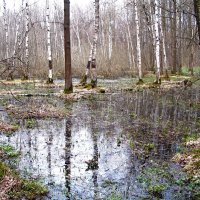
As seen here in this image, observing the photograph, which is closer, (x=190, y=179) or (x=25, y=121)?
(x=190, y=179)

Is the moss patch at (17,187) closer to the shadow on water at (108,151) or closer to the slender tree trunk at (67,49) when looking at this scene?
the shadow on water at (108,151)

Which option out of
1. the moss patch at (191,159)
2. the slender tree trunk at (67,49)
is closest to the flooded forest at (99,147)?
the moss patch at (191,159)

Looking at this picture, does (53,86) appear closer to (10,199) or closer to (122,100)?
(122,100)

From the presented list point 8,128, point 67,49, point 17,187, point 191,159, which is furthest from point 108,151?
point 67,49

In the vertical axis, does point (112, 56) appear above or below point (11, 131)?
above

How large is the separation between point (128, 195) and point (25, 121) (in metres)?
8.48

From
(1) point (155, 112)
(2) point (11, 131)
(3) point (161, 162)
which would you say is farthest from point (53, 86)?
(3) point (161, 162)

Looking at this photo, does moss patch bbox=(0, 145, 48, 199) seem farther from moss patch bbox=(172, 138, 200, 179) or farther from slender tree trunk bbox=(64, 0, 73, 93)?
slender tree trunk bbox=(64, 0, 73, 93)

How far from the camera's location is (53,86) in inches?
1187

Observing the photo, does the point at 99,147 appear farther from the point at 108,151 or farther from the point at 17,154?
the point at 17,154

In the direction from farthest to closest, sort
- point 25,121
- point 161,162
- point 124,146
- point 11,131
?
point 25,121
point 11,131
point 124,146
point 161,162

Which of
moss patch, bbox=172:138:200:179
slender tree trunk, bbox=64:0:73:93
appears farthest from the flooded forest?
slender tree trunk, bbox=64:0:73:93

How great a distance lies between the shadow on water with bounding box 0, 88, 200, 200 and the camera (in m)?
7.68

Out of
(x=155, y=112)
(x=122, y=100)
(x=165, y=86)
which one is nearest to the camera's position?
(x=155, y=112)
